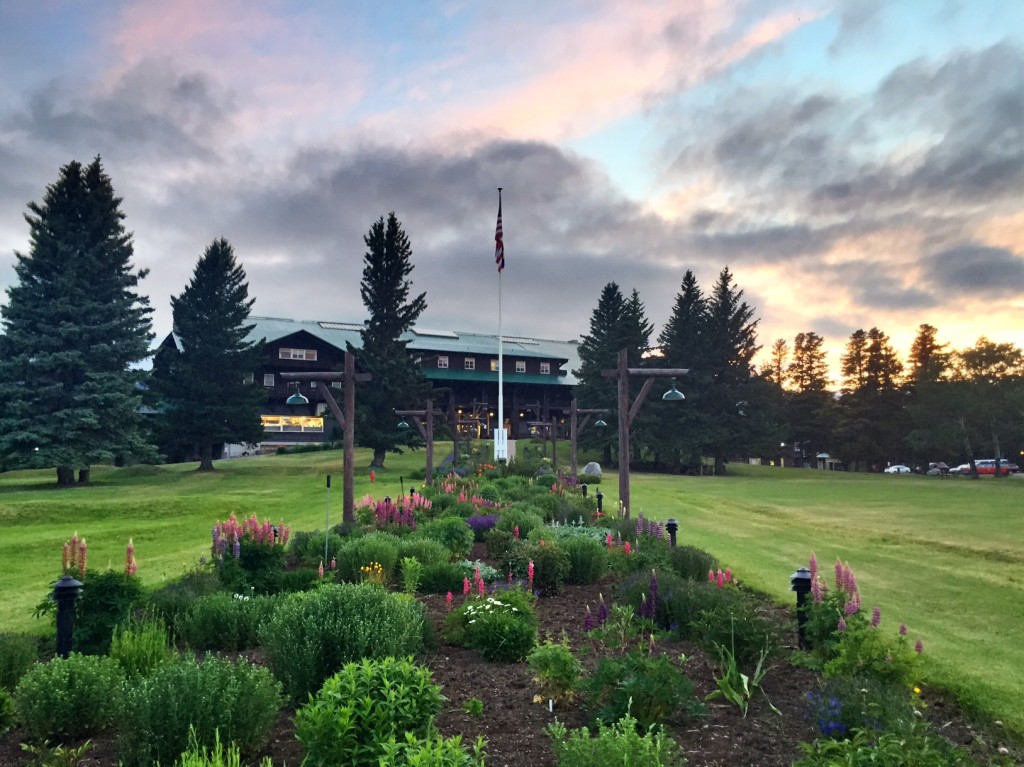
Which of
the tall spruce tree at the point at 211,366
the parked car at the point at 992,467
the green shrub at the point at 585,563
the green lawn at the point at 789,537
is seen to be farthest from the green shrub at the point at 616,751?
the parked car at the point at 992,467

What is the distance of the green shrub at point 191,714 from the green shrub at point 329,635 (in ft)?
1.91

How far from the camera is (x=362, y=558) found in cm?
967

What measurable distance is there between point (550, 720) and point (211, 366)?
40.5 meters

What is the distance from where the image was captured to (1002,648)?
7.75 m

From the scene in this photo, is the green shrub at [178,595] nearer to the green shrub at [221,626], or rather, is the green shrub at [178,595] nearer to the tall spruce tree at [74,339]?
the green shrub at [221,626]

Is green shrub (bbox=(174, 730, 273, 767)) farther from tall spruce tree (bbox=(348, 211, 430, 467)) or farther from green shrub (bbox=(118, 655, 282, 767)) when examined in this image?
tall spruce tree (bbox=(348, 211, 430, 467))

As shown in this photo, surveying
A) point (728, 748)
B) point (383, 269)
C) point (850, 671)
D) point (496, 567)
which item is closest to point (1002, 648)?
point (850, 671)

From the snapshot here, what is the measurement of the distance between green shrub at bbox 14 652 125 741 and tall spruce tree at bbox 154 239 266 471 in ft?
121

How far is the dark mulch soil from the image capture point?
4.50 metres

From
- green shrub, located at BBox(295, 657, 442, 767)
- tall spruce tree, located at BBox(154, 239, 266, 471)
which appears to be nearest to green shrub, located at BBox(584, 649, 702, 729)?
green shrub, located at BBox(295, 657, 442, 767)

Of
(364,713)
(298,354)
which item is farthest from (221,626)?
(298,354)

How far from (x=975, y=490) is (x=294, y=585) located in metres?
37.9

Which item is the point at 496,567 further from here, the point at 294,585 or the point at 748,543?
the point at 748,543

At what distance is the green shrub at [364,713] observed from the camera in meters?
3.99
